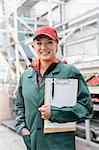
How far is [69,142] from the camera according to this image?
1.33 m

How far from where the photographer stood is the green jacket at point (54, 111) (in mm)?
1243

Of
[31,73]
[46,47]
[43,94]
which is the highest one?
[46,47]

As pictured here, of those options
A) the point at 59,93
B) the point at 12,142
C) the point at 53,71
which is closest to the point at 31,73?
the point at 53,71

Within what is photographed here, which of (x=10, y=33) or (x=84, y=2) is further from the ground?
(x=84, y=2)

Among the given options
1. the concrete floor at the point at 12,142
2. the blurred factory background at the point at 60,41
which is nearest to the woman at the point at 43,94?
the blurred factory background at the point at 60,41

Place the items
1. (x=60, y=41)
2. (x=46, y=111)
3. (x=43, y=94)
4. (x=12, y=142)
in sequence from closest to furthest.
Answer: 1. (x=46, y=111)
2. (x=43, y=94)
3. (x=12, y=142)
4. (x=60, y=41)

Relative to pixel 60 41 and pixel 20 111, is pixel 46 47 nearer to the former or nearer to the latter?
pixel 20 111

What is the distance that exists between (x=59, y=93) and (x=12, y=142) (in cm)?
311

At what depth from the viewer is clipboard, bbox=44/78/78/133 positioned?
4.04 feet

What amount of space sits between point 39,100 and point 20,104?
220mm

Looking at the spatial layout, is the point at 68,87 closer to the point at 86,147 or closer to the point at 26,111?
the point at 26,111

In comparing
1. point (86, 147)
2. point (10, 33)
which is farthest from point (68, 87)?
point (10, 33)

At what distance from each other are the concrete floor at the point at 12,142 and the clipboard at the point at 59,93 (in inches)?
84.1

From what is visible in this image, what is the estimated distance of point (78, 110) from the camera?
125 cm
